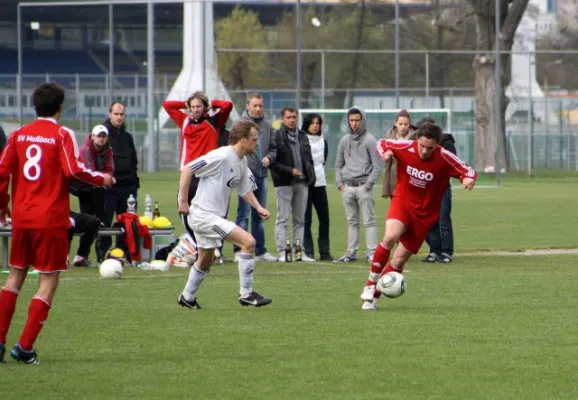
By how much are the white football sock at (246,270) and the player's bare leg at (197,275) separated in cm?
26

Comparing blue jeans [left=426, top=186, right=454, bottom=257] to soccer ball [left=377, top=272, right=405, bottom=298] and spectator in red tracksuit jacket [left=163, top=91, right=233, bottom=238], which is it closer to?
spectator in red tracksuit jacket [left=163, top=91, right=233, bottom=238]

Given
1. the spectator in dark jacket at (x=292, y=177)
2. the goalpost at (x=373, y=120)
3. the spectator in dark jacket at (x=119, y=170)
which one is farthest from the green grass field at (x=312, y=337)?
the goalpost at (x=373, y=120)

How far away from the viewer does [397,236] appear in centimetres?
1117

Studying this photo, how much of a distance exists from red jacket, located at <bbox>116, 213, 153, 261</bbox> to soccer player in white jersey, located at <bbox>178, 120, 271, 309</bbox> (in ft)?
14.7

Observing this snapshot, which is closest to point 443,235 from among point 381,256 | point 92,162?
point 92,162

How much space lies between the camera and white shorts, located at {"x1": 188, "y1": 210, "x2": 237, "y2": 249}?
1083cm

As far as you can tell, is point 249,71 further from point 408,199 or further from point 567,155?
point 408,199

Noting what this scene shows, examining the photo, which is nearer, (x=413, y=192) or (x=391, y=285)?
(x=391, y=285)

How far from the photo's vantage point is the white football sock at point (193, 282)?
36.0ft

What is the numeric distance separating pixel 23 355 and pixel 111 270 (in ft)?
19.0

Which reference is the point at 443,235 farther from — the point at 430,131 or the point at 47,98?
the point at 47,98

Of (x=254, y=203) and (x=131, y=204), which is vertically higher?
(x=254, y=203)

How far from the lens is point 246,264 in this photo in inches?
433

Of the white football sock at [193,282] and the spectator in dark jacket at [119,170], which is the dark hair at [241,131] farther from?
the spectator in dark jacket at [119,170]
